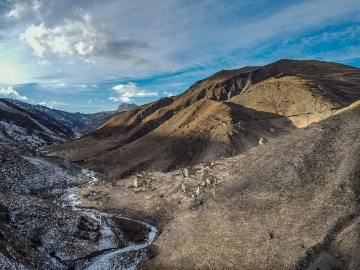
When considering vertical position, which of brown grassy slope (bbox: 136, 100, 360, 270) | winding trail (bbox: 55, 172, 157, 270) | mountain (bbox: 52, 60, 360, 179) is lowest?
winding trail (bbox: 55, 172, 157, 270)

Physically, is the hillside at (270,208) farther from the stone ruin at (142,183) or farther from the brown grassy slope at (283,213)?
the stone ruin at (142,183)

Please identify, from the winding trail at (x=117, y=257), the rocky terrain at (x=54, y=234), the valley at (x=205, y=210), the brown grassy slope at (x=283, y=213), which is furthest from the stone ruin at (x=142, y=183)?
the winding trail at (x=117, y=257)

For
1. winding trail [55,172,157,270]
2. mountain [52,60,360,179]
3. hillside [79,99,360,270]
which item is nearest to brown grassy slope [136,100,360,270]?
hillside [79,99,360,270]

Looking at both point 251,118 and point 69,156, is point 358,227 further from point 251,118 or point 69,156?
point 69,156

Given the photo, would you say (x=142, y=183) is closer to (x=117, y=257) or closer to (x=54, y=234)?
(x=54, y=234)

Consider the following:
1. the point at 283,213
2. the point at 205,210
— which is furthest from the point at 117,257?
the point at 283,213

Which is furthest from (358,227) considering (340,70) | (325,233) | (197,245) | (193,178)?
(340,70)

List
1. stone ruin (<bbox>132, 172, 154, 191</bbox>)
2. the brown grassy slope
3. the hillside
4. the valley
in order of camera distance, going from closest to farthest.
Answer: the brown grassy slope < the hillside < the valley < stone ruin (<bbox>132, 172, 154, 191</bbox>)

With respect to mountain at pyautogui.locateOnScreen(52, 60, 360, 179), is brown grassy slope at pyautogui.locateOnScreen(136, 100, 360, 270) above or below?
below

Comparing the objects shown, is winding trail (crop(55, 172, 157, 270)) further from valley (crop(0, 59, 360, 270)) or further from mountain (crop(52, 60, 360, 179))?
mountain (crop(52, 60, 360, 179))
